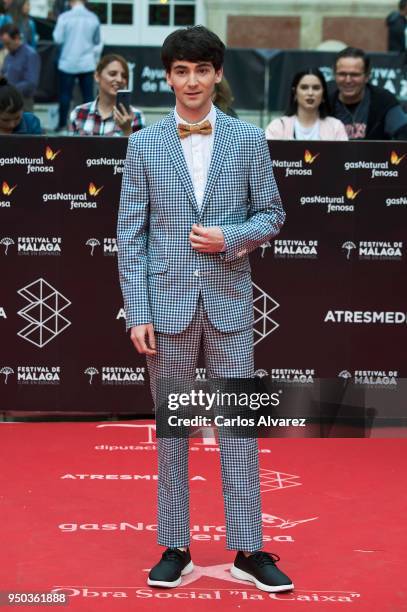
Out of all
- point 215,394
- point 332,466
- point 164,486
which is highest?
point 215,394

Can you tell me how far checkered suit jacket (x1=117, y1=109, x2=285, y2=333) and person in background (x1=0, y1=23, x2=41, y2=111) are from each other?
351 inches

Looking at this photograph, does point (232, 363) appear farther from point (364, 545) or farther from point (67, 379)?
point (67, 379)

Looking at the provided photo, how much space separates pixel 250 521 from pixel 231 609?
0.37 metres

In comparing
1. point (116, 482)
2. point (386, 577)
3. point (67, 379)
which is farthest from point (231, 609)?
point (67, 379)

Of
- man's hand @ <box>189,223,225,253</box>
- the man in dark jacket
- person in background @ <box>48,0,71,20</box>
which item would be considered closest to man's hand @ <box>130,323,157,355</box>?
man's hand @ <box>189,223,225,253</box>

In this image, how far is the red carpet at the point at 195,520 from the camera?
199 inches

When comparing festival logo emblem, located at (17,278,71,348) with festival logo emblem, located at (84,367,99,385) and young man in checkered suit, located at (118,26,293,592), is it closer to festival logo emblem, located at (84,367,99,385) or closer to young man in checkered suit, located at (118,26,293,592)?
festival logo emblem, located at (84,367,99,385)

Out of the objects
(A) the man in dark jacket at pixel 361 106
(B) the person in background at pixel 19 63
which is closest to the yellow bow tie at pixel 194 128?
(A) the man in dark jacket at pixel 361 106

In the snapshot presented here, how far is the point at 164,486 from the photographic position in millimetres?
5137

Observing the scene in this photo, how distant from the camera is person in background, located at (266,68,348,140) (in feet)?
27.5

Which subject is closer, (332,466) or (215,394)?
(215,394)

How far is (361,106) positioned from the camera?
348 inches

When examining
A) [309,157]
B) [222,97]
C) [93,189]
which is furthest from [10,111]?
[309,157]

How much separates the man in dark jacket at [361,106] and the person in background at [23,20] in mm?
7156
